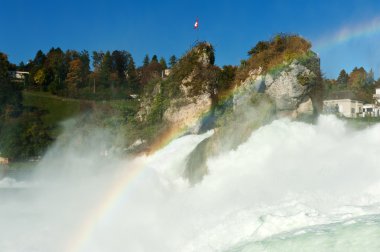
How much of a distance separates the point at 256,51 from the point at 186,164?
249 inches

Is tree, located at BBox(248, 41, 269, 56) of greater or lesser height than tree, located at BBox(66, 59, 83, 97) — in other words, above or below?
below

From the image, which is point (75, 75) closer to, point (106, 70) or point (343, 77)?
point (106, 70)

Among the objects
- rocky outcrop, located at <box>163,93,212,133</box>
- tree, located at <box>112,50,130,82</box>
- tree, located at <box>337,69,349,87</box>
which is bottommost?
rocky outcrop, located at <box>163,93,212,133</box>

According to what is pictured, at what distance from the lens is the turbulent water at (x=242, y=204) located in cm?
905

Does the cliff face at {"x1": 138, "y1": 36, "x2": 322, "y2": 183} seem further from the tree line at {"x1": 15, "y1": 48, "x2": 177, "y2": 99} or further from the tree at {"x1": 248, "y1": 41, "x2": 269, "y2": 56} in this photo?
the tree line at {"x1": 15, "y1": 48, "x2": 177, "y2": 99}

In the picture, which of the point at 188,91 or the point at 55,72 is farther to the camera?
the point at 55,72

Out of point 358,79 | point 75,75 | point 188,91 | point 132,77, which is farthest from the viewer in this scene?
point 132,77

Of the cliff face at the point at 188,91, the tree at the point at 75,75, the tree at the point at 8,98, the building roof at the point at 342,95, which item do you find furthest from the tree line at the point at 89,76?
the cliff face at the point at 188,91

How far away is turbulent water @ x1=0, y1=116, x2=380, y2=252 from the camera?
9.05 m

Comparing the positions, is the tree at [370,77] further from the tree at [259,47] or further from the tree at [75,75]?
the tree at [259,47]

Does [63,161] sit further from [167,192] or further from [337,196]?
[337,196]

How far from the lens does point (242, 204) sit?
12.6m

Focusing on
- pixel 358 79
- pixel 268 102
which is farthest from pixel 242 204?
pixel 358 79

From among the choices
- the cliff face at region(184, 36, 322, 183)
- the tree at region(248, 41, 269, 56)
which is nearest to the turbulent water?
the cliff face at region(184, 36, 322, 183)
